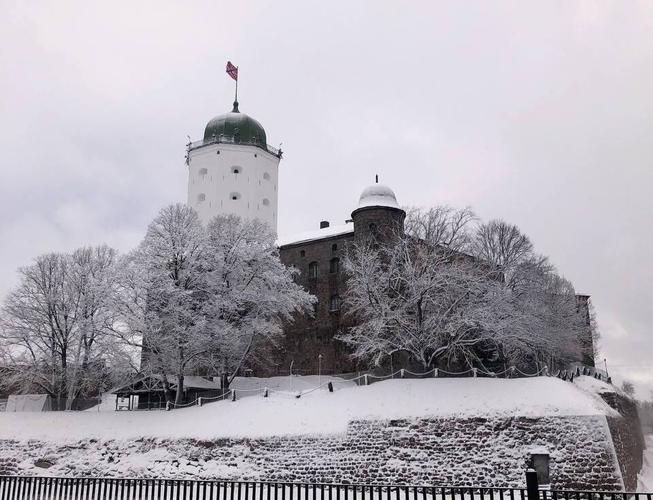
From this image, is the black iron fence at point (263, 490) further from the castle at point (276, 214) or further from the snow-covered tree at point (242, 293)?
the castle at point (276, 214)

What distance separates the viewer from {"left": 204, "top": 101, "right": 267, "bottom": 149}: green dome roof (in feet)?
173

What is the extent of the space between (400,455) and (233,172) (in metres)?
31.5

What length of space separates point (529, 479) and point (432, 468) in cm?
1273

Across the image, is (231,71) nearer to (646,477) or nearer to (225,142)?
(225,142)

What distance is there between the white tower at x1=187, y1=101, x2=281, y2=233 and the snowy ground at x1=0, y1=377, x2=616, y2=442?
21322mm

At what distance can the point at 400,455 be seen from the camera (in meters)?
24.7

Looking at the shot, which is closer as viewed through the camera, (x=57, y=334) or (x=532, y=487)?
(x=532, y=487)

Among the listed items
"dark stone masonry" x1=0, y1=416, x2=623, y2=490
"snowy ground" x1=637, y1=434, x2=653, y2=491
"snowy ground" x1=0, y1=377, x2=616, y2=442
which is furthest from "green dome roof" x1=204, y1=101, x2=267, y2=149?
"snowy ground" x1=637, y1=434, x2=653, y2=491

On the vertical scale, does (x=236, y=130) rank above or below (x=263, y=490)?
above

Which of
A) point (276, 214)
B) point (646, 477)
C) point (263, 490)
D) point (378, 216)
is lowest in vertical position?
point (646, 477)

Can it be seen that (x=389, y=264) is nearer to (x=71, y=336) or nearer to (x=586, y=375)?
(x=586, y=375)

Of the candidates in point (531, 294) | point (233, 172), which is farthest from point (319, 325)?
point (233, 172)

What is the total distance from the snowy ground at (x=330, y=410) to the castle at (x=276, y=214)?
8.63 m

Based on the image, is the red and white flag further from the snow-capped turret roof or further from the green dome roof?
the snow-capped turret roof
